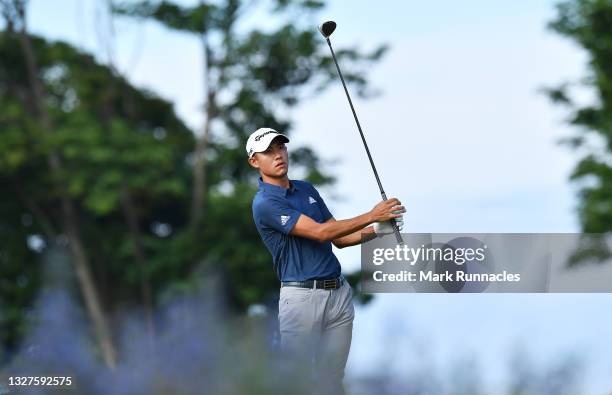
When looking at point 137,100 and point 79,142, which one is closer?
point 79,142

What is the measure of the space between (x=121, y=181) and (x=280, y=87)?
189 inches

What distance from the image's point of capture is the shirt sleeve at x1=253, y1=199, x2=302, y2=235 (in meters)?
5.31

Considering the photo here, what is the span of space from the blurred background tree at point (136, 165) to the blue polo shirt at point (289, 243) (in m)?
20.9

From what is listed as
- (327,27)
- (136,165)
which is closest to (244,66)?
(136,165)

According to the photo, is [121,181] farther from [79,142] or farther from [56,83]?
[56,83]

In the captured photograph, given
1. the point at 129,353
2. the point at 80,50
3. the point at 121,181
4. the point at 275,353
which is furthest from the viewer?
the point at 80,50

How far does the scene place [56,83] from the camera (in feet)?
101

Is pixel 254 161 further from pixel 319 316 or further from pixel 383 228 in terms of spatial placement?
pixel 319 316

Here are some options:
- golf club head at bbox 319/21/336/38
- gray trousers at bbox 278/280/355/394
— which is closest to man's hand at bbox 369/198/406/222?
gray trousers at bbox 278/280/355/394

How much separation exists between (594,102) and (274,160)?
22938 millimetres

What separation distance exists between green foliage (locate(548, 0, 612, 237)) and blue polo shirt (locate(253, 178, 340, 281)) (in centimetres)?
2017

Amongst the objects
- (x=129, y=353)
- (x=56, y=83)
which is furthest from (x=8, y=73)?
(x=129, y=353)

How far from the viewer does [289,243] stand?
17.9ft

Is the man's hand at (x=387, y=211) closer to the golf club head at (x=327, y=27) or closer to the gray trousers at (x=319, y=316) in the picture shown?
the gray trousers at (x=319, y=316)
